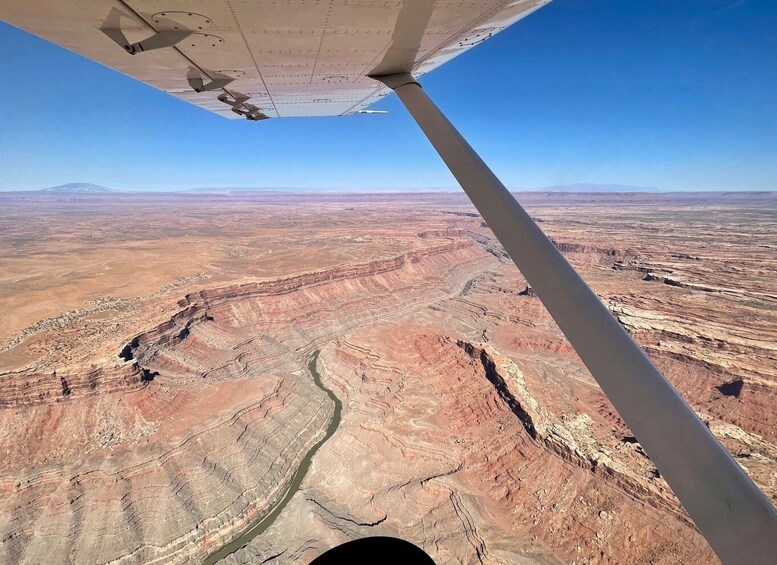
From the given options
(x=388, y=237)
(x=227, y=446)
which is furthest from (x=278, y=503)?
(x=388, y=237)

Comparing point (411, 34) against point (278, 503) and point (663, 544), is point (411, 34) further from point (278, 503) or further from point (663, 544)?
point (278, 503)

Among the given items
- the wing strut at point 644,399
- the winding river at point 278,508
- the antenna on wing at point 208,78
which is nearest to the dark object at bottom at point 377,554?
the wing strut at point 644,399

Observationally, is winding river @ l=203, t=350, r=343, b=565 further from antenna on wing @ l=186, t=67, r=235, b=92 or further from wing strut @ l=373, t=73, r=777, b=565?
wing strut @ l=373, t=73, r=777, b=565

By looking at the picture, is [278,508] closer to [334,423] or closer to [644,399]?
[334,423]

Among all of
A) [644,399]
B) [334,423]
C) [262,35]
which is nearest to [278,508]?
[334,423]

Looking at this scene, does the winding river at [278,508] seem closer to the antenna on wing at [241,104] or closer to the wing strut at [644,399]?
→ the antenna on wing at [241,104]

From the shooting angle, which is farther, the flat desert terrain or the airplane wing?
the flat desert terrain

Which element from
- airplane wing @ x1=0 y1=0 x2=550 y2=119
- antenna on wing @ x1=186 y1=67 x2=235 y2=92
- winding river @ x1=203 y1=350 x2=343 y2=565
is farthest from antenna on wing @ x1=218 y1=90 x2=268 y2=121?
winding river @ x1=203 y1=350 x2=343 y2=565
